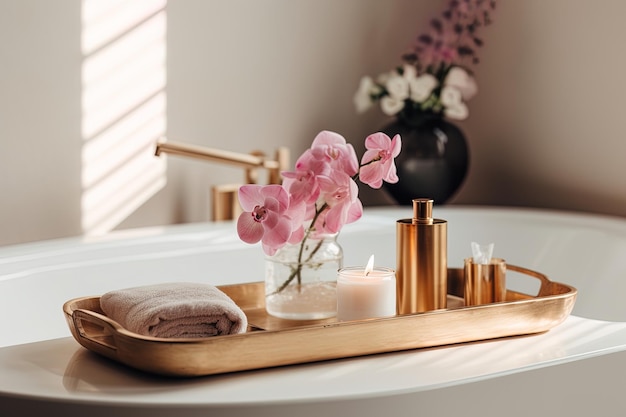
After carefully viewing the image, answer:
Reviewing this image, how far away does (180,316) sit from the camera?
3.32 feet

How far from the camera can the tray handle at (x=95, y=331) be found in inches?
39.4

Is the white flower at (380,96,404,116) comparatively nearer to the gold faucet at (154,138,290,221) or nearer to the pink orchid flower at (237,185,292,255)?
the gold faucet at (154,138,290,221)

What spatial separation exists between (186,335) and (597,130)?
1.63 metres

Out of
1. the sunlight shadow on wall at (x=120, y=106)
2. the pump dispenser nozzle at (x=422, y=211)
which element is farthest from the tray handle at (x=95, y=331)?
the sunlight shadow on wall at (x=120, y=106)

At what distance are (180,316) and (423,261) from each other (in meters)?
0.36

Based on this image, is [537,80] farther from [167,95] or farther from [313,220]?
[313,220]

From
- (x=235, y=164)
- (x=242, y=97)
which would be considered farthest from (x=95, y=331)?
(x=242, y=97)

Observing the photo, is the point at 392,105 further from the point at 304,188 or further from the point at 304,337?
the point at 304,337

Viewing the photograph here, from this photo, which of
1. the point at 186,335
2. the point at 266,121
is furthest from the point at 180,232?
the point at 186,335

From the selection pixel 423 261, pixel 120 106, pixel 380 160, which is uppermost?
pixel 120 106

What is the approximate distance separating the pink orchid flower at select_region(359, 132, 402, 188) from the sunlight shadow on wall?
3.60 feet

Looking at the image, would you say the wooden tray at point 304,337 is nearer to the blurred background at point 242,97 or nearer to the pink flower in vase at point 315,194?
the pink flower in vase at point 315,194

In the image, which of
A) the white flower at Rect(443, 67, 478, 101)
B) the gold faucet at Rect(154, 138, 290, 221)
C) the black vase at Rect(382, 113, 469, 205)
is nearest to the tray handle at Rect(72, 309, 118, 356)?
the gold faucet at Rect(154, 138, 290, 221)

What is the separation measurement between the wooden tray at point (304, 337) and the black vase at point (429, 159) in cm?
117
